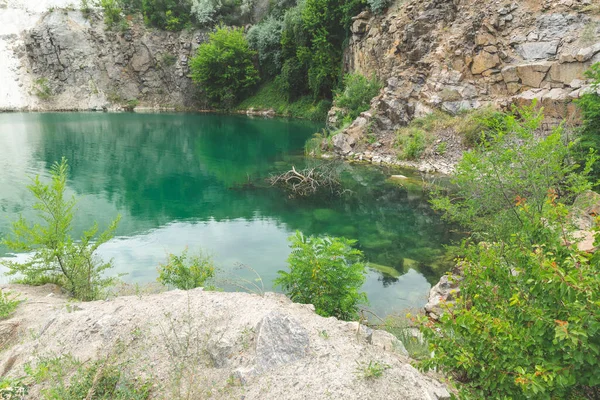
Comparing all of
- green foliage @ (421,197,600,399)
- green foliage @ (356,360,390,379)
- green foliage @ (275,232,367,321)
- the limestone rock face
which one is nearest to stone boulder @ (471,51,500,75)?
green foliage @ (275,232,367,321)

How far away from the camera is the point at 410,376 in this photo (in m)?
4.08

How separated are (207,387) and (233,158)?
22206 mm

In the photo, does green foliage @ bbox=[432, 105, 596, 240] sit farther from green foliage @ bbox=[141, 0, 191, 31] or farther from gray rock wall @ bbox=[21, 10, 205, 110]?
green foliage @ bbox=[141, 0, 191, 31]

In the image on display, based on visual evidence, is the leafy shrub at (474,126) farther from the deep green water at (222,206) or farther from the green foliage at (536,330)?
the green foliage at (536,330)

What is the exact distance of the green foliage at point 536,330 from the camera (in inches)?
103

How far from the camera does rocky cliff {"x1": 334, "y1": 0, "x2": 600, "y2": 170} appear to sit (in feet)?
62.4

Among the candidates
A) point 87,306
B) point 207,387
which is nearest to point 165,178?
point 87,306

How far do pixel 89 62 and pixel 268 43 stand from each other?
27.4 m

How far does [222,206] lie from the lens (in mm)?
16219

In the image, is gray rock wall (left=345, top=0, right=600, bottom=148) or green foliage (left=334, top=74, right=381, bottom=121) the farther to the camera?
green foliage (left=334, top=74, right=381, bottom=121)

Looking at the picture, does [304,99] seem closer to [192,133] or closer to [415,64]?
[192,133]

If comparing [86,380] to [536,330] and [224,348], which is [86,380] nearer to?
[224,348]

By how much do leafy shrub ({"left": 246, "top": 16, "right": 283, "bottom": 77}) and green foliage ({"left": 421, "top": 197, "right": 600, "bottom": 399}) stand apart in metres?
49.6

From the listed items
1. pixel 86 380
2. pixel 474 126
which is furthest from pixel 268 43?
pixel 86 380
